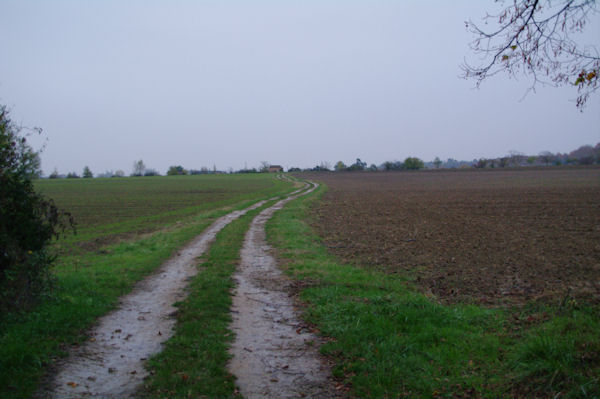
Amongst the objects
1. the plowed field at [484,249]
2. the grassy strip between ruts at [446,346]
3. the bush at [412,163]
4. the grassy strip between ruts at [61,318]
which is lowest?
the plowed field at [484,249]

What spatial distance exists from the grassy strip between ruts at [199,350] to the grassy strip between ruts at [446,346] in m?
1.56

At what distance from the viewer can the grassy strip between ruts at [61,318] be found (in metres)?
4.90

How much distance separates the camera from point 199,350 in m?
5.59

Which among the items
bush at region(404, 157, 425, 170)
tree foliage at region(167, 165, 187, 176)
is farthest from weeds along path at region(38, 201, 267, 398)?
tree foliage at region(167, 165, 187, 176)

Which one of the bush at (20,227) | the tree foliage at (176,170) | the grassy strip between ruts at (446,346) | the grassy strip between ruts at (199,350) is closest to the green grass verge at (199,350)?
the grassy strip between ruts at (199,350)

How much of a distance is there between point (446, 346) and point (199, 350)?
3661 millimetres

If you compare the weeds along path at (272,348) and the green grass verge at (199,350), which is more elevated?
the green grass verge at (199,350)

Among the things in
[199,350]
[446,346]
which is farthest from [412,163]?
[199,350]

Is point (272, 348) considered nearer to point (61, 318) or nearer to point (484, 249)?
point (61, 318)

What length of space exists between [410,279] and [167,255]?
8.11 metres

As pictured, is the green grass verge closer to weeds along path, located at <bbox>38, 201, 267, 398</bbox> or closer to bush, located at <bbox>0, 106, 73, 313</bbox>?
weeds along path, located at <bbox>38, 201, 267, 398</bbox>

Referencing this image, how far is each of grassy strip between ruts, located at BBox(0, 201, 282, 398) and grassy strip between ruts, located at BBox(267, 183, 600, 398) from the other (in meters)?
3.91

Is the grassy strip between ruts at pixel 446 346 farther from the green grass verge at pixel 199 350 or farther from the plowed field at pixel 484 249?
the green grass verge at pixel 199 350

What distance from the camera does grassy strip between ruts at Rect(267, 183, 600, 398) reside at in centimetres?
455
